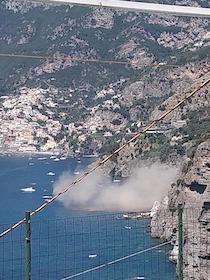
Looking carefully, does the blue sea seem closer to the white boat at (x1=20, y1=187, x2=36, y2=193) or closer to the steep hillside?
the white boat at (x1=20, y1=187, x2=36, y2=193)

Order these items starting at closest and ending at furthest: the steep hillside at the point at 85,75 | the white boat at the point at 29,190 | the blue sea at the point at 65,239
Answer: the blue sea at the point at 65,239 < the white boat at the point at 29,190 < the steep hillside at the point at 85,75

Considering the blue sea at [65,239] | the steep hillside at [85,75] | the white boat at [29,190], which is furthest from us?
the steep hillside at [85,75]

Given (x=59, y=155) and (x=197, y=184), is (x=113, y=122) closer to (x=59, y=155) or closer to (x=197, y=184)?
(x=59, y=155)

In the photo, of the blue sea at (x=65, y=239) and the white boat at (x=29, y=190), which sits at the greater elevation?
the white boat at (x=29, y=190)

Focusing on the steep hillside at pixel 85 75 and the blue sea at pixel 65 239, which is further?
the steep hillside at pixel 85 75

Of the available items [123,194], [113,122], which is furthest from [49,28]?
[123,194]

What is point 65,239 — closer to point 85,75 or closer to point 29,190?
point 29,190

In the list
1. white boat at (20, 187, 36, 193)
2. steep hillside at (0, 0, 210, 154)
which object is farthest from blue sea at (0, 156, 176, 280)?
steep hillside at (0, 0, 210, 154)

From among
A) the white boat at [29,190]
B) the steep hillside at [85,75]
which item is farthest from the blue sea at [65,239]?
the steep hillside at [85,75]

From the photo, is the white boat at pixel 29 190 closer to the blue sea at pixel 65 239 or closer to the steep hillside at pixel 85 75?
the blue sea at pixel 65 239
